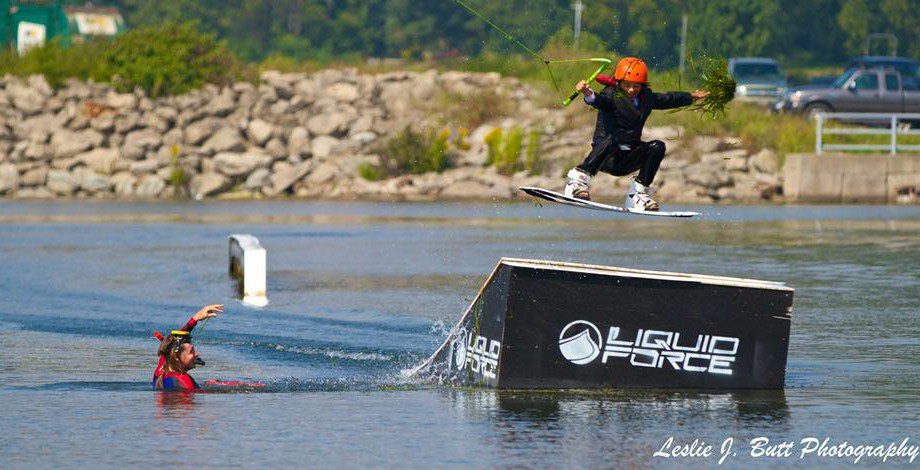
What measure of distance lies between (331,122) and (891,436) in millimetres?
39530

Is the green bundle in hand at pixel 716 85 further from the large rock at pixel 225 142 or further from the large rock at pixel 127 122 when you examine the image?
the large rock at pixel 127 122

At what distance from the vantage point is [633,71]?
43.8 ft

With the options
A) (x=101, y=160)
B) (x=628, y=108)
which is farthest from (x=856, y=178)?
(x=628, y=108)

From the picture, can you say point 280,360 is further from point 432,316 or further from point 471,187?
point 471,187

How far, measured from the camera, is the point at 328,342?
16.1 meters

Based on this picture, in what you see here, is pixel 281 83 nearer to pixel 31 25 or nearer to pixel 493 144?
pixel 493 144

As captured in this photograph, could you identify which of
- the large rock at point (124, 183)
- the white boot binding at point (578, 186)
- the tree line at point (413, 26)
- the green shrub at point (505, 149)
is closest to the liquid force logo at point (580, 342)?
the white boot binding at point (578, 186)

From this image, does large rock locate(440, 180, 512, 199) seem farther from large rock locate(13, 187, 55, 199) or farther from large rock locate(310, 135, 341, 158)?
large rock locate(13, 187, 55, 199)

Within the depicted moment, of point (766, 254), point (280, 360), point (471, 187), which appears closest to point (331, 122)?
point (471, 187)

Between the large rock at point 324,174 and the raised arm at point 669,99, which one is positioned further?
the large rock at point 324,174

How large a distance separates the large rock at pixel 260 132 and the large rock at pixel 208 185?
2765 mm

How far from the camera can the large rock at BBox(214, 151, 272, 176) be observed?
151 ft

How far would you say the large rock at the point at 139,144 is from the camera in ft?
155

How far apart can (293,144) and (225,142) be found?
7.15 feet
